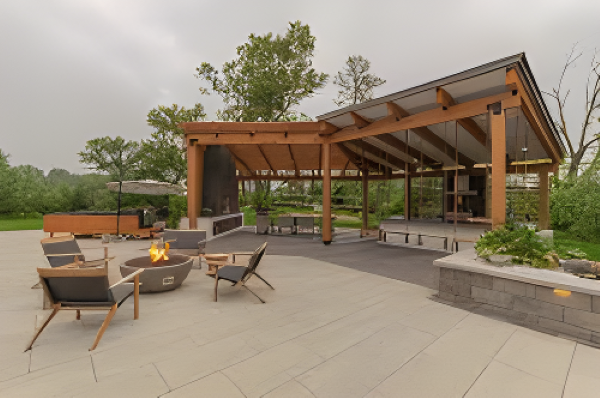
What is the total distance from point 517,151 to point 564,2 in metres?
19.8

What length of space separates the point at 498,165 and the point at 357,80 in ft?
54.2

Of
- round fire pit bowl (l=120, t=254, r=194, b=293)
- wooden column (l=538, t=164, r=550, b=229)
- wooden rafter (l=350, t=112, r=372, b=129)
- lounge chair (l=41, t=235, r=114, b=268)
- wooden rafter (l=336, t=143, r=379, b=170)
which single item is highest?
wooden rafter (l=350, t=112, r=372, b=129)

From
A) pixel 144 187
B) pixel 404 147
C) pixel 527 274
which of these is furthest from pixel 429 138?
pixel 144 187

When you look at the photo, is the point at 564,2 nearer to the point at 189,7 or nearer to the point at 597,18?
the point at 597,18

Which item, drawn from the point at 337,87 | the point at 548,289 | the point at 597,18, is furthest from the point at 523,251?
the point at 597,18

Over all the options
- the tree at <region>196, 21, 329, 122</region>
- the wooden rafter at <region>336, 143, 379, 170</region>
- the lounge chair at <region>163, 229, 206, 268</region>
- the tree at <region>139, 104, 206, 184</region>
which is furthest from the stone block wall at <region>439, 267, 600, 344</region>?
the tree at <region>139, 104, 206, 184</region>

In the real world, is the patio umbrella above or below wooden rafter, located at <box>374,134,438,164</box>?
below

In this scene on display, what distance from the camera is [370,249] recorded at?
8078 mm

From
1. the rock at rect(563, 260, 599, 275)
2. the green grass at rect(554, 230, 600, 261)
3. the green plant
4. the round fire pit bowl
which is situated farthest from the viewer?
the green grass at rect(554, 230, 600, 261)

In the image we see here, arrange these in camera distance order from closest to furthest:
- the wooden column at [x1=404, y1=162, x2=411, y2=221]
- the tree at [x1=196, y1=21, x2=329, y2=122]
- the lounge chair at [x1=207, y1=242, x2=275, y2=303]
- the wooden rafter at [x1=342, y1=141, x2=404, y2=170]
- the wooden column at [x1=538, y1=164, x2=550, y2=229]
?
the lounge chair at [x1=207, y1=242, x2=275, y2=303] < the wooden column at [x1=538, y1=164, x2=550, y2=229] < the wooden rafter at [x1=342, y1=141, x2=404, y2=170] < the wooden column at [x1=404, y1=162, x2=411, y2=221] < the tree at [x1=196, y1=21, x2=329, y2=122]

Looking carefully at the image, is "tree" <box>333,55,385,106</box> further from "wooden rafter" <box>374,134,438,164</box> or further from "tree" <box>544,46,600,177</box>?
"wooden rafter" <box>374,134,438,164</box>

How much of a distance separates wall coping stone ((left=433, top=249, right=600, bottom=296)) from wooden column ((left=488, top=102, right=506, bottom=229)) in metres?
1.12

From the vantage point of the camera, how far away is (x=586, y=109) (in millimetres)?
17375

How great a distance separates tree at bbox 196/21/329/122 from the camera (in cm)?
1723
